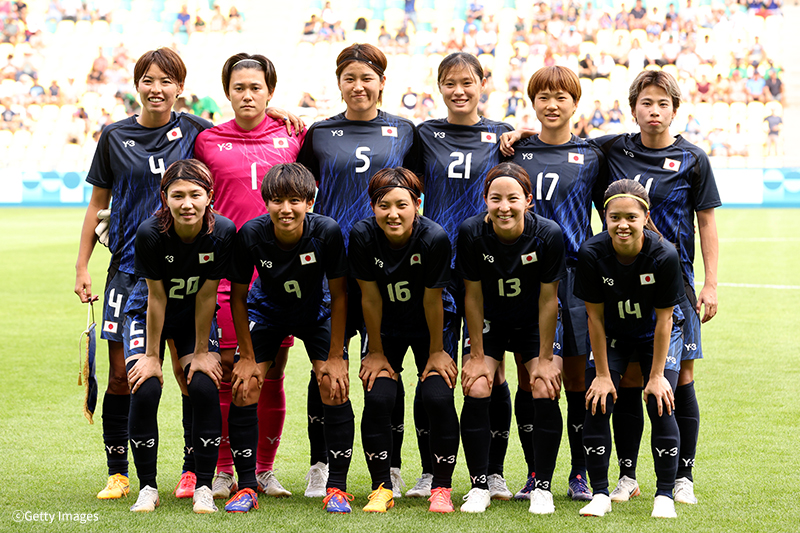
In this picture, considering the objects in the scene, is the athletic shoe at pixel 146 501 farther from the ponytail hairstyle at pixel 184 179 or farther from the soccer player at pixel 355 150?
the ponytail hairstyle at pixel 184 179

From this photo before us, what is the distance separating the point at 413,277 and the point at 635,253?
1.00m

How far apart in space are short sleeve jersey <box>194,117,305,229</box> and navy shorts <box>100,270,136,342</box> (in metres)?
0.57

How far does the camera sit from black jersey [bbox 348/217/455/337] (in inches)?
153

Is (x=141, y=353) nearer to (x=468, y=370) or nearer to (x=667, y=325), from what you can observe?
(x=468, y=370)

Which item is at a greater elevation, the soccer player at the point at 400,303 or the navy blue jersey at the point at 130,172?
the navy blue jersey at the point at 130,172

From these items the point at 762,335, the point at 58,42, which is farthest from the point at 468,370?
the point at 58,42

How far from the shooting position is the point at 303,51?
27781mm

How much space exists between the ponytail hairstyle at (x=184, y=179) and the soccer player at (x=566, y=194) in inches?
57.3

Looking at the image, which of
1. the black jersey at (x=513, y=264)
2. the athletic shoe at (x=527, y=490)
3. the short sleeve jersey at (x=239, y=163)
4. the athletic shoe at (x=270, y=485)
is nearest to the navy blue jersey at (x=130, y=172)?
the short sleeve jersey at (x=239, y=163)

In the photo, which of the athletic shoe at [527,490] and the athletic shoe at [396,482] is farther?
the athletic shoe at [396,482]

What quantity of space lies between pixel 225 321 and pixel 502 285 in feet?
4.51

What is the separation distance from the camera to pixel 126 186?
13.6 feet

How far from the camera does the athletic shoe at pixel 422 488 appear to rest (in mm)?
4191

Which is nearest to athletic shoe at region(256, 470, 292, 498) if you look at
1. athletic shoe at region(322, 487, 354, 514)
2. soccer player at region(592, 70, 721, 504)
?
athletic shoe at region(322, 487, 354, 514)
